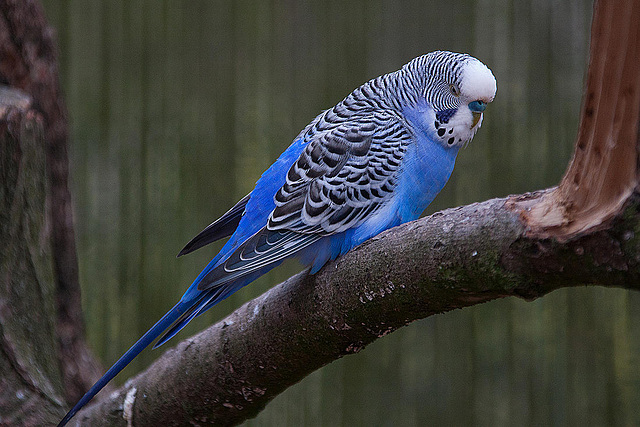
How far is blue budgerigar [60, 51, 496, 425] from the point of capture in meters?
1.43

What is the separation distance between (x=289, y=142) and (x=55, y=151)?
1.01 meters

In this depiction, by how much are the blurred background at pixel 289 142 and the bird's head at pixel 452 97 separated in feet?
3.69

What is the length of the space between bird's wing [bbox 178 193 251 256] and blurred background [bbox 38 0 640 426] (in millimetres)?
1074

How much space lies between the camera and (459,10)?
262 centimetres

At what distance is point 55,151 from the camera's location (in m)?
2.20

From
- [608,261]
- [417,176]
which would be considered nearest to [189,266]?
[417,176]

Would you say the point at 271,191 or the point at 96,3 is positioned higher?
the point at 96,3

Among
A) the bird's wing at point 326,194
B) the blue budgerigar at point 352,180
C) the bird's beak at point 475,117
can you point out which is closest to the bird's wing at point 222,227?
the blue budgerigar at point 352,180

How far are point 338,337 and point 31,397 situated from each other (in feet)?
3.10

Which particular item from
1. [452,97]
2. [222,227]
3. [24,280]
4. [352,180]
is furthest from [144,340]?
[452,97]

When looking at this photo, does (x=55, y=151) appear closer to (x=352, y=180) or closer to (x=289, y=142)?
(x=289, y=142)

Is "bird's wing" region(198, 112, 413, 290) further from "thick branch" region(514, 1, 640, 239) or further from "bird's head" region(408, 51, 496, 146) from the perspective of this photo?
"thick branch" region(514, 1, 640, 239)

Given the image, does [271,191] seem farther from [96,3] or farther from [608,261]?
[96,3]

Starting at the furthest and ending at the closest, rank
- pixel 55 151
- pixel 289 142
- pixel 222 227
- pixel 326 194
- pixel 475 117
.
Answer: pixel 289 142 → pixel 55 151 → pixel 222 227 → pixel 475 117 → pixel 326 194
